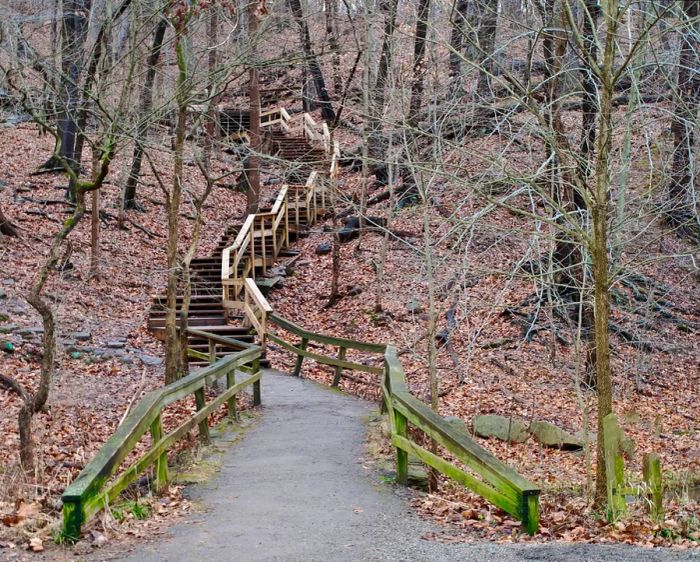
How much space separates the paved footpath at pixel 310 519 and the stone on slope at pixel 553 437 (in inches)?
152

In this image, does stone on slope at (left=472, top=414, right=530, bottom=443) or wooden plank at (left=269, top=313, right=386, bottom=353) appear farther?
wooden plank at (left=269, top=313, right=386, bottom=353)

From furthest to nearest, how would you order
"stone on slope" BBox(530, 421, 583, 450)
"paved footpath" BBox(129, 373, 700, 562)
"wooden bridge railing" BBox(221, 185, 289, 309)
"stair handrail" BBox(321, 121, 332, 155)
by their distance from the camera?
"stair handrail" BBox(321, 121, 332, 155), "wooden bridge railing" BBox(221, 185, 289, 309), "stone on slope" BBox(530, 421, 583, 450), "paved footpath" BBox(129, 373, 700, 562)

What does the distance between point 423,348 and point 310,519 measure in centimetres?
1234

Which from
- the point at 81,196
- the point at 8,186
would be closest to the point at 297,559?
the point at 81,196

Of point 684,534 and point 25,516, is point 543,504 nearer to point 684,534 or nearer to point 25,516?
point 684,534

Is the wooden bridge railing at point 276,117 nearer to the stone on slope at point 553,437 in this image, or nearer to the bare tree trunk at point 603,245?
the stone on slope at point 553,437

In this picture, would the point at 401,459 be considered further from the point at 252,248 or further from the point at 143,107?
the point at 252,248

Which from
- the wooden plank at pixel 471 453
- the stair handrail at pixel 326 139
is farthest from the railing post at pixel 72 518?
the stair handrail at pixel 326 139

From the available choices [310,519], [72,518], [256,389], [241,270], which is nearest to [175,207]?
[256,389]

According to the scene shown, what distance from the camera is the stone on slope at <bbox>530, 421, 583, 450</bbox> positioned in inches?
515

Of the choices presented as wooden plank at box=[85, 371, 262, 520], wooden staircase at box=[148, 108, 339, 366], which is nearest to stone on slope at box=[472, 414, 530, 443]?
wooden staircase at box=[148, 108, 339, 366]

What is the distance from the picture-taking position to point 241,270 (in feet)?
75.6

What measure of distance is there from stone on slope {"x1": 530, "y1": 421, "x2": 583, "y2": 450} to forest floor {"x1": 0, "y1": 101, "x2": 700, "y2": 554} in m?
0.22

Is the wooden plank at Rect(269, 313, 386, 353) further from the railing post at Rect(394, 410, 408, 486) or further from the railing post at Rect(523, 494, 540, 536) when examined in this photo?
Result: the railing post at Rect(523, 494, 540, 536)
